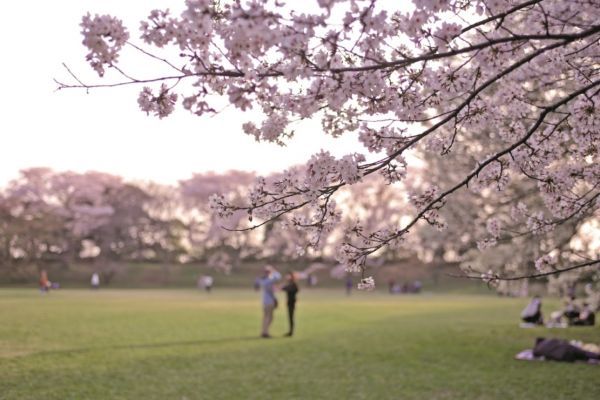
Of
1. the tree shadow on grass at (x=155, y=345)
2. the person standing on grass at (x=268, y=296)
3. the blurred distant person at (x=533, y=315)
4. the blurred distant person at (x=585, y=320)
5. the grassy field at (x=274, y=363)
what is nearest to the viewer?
the grassy field at (x=274, y=363)

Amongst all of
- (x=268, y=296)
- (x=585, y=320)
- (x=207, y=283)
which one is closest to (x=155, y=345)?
(x=268, y=296)

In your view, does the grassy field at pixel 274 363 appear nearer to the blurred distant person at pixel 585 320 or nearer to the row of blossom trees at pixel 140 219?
the blurred distant person at pixel 585 320

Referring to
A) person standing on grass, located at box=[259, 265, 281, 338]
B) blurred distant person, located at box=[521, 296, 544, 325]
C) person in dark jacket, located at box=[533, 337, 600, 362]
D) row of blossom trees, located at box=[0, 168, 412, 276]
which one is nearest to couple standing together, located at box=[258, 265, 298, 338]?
person standing on grass, located at box=[259, 265, 281, 338]

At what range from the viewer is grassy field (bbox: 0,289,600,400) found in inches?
387

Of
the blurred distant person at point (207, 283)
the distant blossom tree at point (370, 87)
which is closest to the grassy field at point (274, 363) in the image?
the distant blossom tree at point (370, 87)

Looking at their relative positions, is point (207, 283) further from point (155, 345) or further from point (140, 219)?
point (155, 345)

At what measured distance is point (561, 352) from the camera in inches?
511

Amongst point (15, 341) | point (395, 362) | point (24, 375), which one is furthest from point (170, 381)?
point (15, 341)

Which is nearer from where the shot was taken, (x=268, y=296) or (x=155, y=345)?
(x=155, y=345)

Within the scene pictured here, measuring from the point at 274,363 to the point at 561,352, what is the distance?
5.39 m

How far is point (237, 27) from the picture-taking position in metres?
3.62

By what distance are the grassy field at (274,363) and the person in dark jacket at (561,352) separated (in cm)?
40

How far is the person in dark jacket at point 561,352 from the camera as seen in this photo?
12828 mm

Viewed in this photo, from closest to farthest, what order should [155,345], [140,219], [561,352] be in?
[561,352] → [155,345] → [140,219]
